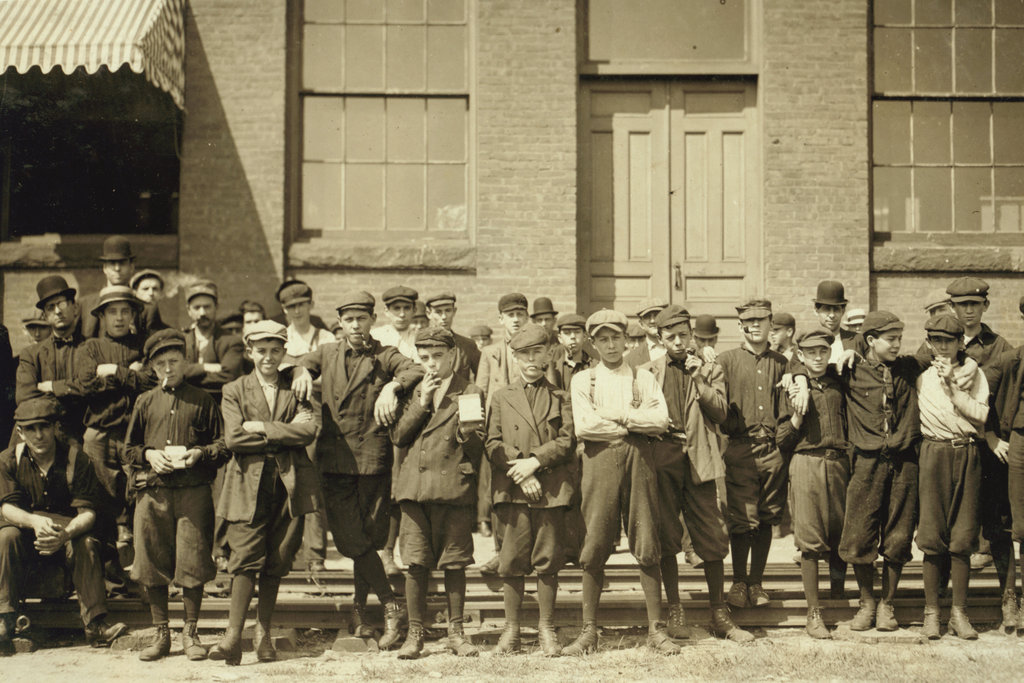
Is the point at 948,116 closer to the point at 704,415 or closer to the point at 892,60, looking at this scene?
the point at 892,60

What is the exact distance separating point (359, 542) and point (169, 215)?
5.02 metres

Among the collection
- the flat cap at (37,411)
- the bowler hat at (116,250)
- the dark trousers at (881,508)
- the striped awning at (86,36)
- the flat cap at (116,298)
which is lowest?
the dark trousers at (881,508)

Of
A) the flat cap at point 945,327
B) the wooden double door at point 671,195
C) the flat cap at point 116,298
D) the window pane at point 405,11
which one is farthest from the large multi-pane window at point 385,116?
the flat cap at point 945,327

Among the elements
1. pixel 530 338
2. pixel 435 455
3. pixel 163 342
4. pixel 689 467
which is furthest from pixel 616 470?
pixel 163 342

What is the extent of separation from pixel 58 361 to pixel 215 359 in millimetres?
1178

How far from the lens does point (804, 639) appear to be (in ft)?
22.9

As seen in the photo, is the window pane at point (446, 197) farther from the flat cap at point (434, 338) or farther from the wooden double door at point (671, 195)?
the flat cap at point (434, 338)

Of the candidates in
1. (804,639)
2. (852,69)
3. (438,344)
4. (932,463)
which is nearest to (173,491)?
(438,344)

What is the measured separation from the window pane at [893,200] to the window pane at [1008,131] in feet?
3.35

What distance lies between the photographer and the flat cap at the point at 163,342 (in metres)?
7.01

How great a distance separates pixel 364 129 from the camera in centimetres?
1061

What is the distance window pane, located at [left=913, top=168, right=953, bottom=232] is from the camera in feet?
35.3

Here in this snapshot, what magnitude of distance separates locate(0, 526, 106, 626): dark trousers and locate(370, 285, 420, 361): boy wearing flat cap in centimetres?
251

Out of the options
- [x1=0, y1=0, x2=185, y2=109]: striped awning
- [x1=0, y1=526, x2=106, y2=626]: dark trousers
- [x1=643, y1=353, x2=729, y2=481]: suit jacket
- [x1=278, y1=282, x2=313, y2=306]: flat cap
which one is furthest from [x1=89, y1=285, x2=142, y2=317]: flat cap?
[x1=643, y1=353, x2=729, y2=481]: suit jacket
